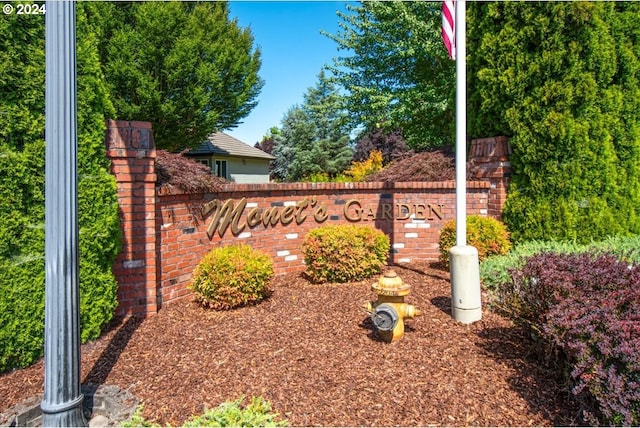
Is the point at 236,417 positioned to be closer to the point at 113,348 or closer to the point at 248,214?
the point at 113,348

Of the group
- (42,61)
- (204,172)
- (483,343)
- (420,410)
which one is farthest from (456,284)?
(42,61)

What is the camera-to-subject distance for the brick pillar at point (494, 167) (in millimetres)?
6969

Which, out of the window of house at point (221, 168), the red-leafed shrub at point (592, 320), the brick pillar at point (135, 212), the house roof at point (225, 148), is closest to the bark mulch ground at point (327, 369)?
the brick pillar at point (135, 212)

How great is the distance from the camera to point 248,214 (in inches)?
241

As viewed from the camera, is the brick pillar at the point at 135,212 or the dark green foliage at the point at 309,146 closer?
the brick pillar at the point at 135,212

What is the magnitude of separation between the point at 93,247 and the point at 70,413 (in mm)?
1821

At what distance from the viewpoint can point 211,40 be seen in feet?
47.8

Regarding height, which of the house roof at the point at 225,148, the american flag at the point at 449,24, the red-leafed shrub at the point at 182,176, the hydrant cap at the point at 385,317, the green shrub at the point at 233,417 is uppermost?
the house roof at the point at 225,148

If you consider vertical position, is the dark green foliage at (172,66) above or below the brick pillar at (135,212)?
above

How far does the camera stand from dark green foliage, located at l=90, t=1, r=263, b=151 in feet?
41.0

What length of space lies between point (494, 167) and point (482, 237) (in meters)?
1.69

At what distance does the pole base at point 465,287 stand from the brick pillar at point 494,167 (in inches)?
126

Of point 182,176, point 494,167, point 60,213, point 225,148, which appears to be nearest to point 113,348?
point 60,213

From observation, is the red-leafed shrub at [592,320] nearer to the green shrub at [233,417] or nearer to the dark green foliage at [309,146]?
the green shrub at [233,417]
